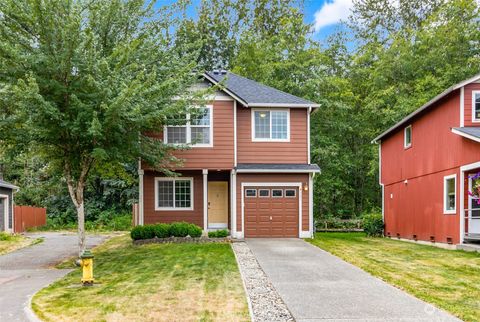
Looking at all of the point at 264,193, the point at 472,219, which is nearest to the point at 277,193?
the point at 264,193

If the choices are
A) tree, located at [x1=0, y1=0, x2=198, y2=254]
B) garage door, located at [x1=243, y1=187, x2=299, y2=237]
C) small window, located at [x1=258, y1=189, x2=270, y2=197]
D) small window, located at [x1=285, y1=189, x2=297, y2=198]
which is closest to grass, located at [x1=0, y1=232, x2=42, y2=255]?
tree, located at [x1=0, y1=0, x2=198, y2=254]

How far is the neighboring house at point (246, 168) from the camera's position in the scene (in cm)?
2017

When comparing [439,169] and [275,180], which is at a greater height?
[439,169]

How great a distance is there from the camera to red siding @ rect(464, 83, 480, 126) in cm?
Answer: 1675

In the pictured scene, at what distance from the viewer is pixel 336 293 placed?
919 cm

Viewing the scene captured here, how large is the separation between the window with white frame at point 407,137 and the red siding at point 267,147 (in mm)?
4835

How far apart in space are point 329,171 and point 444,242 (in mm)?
14225

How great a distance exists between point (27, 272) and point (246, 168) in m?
9.22

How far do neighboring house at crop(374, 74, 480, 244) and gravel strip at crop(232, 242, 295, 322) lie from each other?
7.14 meters

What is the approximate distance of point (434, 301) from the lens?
8.40 meters

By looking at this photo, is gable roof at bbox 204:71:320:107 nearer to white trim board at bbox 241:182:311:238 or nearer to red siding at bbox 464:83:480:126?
white trim board at bbox 241:182:311:238

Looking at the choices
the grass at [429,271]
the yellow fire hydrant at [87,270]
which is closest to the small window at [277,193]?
the grass at [429,271]

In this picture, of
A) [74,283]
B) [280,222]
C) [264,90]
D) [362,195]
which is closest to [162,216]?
[280,222]

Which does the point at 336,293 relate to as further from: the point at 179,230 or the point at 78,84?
the point at 179,230
